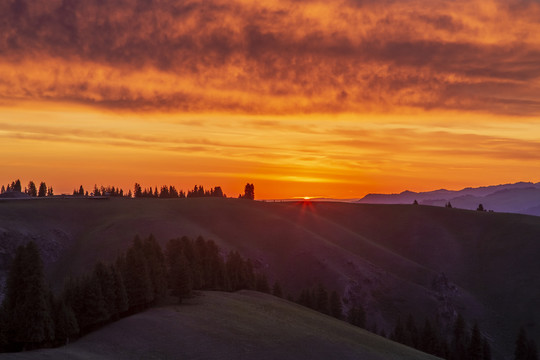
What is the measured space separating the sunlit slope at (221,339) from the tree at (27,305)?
4.48 metres

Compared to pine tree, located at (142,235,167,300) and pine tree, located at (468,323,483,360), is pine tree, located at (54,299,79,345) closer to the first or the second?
pine tree, located at (142,235,167,300)

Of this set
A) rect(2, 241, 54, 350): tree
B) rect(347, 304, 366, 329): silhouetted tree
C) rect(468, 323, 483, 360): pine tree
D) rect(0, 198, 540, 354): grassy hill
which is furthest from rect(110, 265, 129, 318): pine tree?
rect(468, 323, 483, 360): pine tree

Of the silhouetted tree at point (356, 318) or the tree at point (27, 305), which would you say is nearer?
the tree at point (27, 305)

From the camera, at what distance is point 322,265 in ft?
549

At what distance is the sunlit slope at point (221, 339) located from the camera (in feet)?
164

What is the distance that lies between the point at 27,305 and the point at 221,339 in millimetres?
21270

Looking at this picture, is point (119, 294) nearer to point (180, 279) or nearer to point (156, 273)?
point (156, 273)

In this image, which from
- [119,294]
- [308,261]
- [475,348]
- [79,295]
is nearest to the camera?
[79,295]

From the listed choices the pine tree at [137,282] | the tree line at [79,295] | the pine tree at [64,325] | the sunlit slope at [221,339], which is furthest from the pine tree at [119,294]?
the pine tree at [64,325]

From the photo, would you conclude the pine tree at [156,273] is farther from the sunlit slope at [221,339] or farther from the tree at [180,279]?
the sunlit slope at [221,339]

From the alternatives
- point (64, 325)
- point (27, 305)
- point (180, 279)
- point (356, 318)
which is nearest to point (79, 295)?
point (64, 325)

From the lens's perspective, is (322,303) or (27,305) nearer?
(27,305)

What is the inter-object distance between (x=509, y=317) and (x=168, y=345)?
145 m

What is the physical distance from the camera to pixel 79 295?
6181 cm
